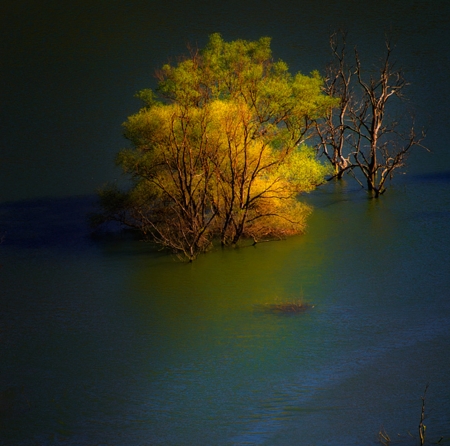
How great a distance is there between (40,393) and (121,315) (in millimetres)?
3683

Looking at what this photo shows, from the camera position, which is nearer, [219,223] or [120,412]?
[120,412]

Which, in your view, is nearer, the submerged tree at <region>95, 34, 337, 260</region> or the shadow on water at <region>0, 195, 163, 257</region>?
the submerged tree at <region>95, 34, 337, 260</region>

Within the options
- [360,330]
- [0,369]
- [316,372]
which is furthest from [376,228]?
[0,369]

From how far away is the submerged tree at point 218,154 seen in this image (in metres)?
18.9

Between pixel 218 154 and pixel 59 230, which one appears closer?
pixel 218 154

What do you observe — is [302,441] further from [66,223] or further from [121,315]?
[66,223]

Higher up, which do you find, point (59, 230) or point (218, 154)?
point (218, 154)

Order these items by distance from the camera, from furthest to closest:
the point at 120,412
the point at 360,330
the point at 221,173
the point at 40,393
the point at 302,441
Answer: the point at 221,173, the point at 360,330, the point at 40,393, the point at 120,412, the point at 302,441

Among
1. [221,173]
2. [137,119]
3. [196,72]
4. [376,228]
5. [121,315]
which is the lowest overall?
[121,315]

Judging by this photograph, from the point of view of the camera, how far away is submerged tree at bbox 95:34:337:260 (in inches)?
746

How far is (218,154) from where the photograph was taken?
19.1 meters

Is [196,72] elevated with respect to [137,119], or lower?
elevated

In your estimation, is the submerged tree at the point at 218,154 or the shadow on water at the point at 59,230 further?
the shadow on water at the point at 59,230

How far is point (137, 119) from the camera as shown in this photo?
19.9 m
